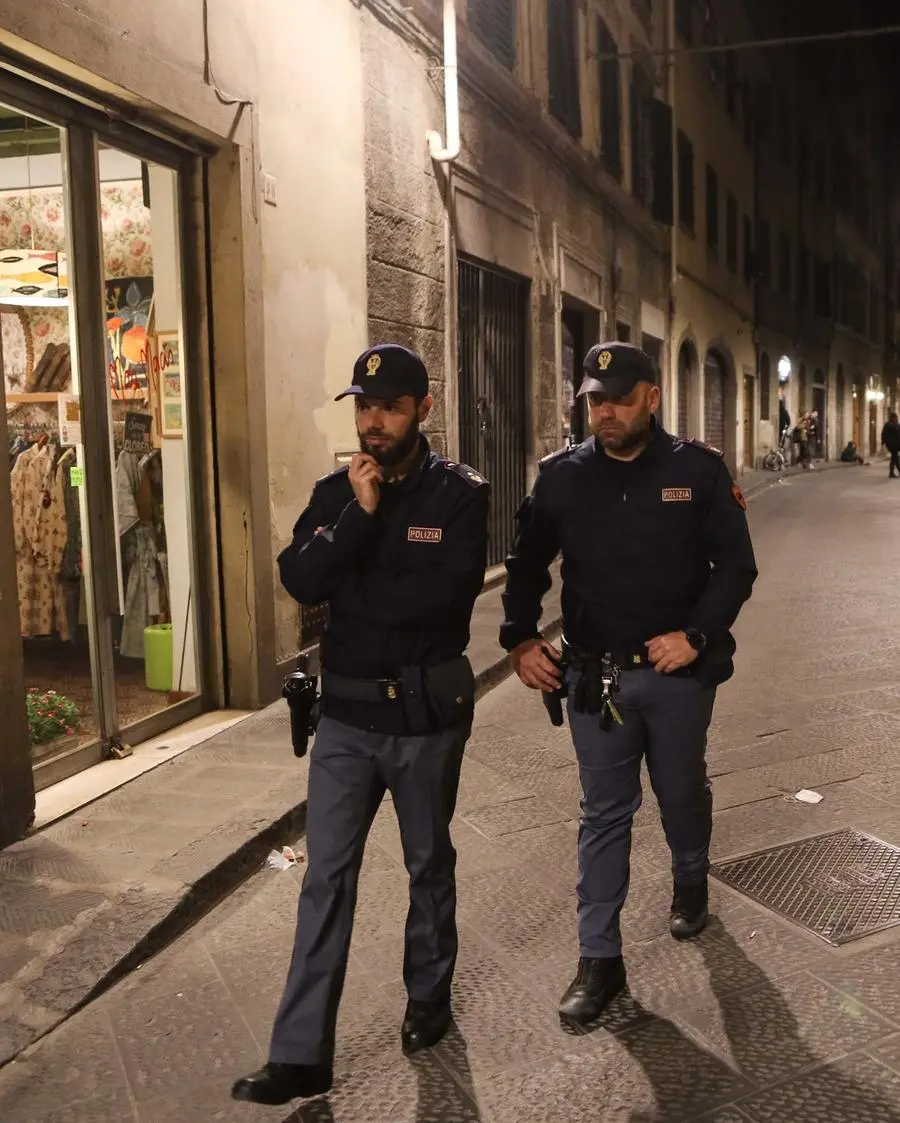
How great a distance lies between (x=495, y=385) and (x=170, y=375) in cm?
548

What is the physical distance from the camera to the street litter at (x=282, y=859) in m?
4.21

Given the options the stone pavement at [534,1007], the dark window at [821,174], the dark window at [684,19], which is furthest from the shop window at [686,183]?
the stone pavement at [534,1007]

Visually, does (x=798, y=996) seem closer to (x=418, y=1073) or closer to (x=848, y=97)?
(x=418, y=1073)

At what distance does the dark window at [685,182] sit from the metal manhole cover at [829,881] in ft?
58.0

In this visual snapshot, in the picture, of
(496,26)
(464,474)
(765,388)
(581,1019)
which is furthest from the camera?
(765,388)

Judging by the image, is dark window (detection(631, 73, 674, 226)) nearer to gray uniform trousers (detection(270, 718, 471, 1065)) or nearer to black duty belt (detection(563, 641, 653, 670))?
black duty belt (detection(563, 641, 653, 670))

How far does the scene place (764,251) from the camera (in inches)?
1126

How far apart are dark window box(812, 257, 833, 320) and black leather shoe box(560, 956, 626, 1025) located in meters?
35.0

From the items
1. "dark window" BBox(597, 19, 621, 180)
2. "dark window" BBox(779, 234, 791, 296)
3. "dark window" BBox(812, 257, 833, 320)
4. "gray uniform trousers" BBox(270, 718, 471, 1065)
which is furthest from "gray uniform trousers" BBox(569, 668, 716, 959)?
"dark window" BBox(812, 257, 833, 320)

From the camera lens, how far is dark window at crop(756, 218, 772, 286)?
28.0 m

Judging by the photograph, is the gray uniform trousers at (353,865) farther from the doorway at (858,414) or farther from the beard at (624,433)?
the doorway at (858,414)

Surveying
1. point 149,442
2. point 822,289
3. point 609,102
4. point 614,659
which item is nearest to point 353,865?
point 614,659

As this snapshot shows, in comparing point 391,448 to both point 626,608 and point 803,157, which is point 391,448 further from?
point 803,157

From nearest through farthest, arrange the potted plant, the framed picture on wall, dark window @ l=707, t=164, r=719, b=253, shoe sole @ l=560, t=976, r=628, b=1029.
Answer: shoe sole @ l=560, t=976, r=628, b=1029 → the potted plant → the framed picture on wall → dark window @ l=707, t=164, r=719, b=253
